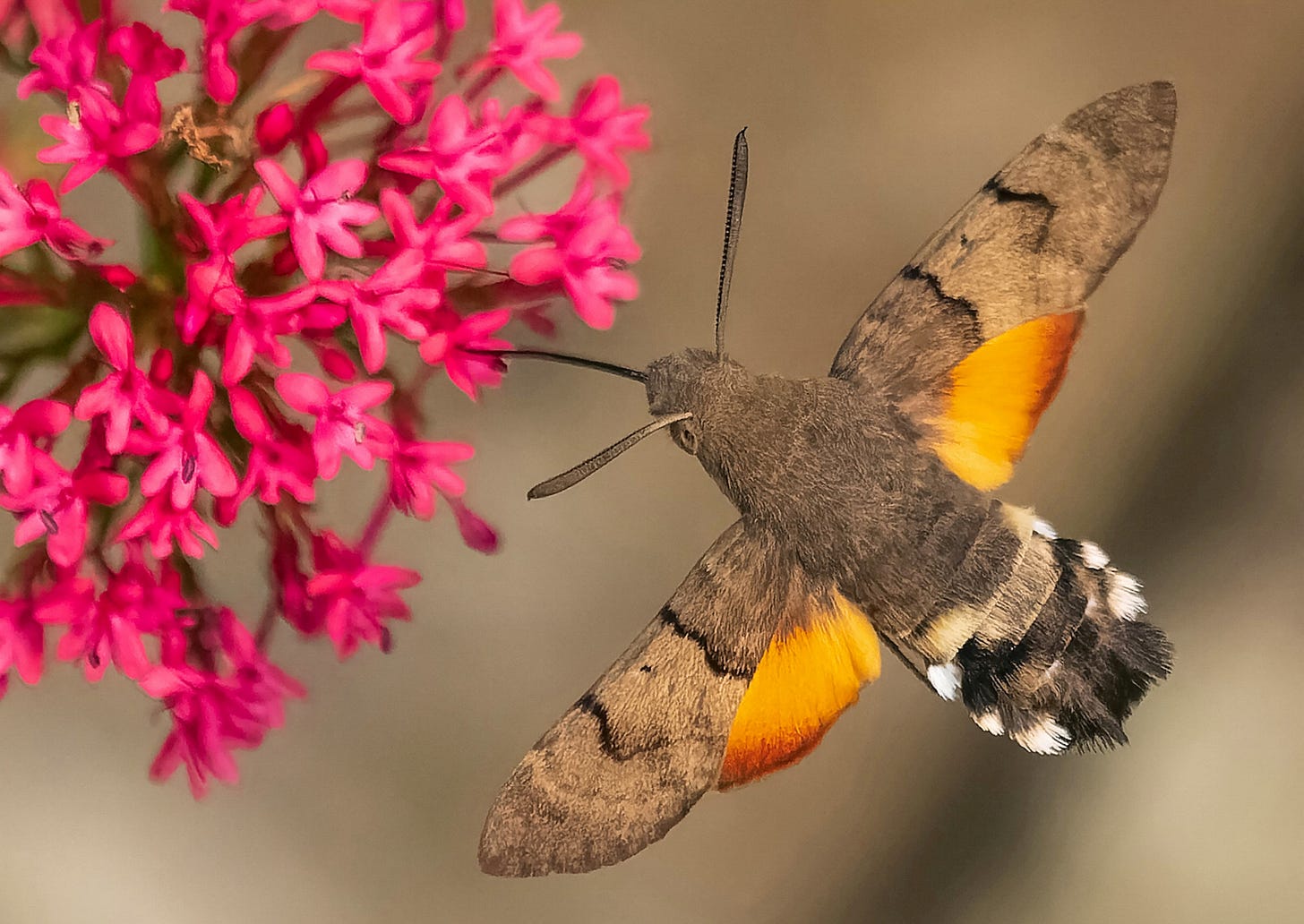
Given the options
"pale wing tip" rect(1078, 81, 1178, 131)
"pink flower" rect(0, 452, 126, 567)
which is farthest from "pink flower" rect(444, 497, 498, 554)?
"pale wing tip" rect(1078, 81, 1178, 131)

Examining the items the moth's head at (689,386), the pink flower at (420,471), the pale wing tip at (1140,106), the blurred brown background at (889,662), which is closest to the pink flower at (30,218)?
the pink flower at (420,471)

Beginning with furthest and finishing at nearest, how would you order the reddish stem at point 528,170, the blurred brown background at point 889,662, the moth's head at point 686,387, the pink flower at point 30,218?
1. the blurred brown background at point 889,662
2. the reddish stem at point 528,170
3. the moth's head at point 686,387
4. the pink flower at point 30,218

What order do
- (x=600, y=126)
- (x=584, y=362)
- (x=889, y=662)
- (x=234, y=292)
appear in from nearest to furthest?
(x=234, y=292) < (x=584, y=362) < (x=600, y=126) < (x=889, y=662)

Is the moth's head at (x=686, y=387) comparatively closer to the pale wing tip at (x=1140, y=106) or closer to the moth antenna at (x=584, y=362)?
the moth antenna at (x=584, y=362)

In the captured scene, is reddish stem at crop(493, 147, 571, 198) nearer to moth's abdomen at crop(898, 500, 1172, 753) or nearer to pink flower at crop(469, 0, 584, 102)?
pink flower at crop(469, 0, 584, 102)

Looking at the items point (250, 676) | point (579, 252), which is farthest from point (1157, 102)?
point (250, 676)

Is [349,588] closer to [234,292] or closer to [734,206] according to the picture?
[234,292]
